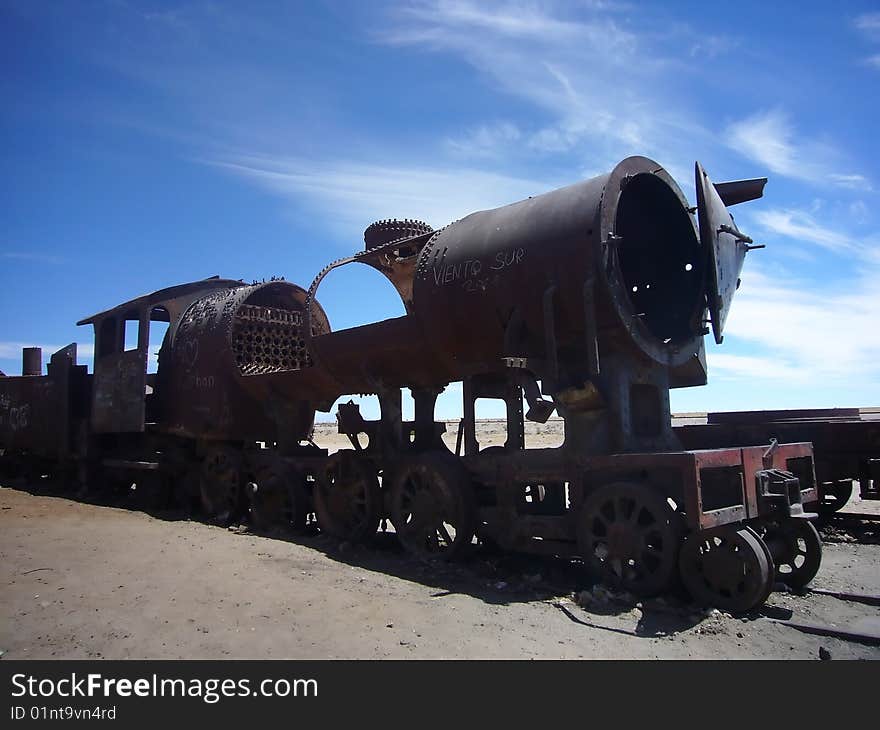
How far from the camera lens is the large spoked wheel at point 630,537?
5.30 m

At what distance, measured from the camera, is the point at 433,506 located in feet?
23.7

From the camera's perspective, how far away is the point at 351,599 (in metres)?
5.79

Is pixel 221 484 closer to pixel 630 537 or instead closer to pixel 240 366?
pixel 240 366

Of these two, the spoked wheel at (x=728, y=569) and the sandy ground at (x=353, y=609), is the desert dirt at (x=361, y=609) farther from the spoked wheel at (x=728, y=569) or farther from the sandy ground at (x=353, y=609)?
the spoked wheel at (x=728, y=569)

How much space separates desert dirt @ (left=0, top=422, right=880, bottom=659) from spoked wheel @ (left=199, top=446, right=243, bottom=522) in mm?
2056

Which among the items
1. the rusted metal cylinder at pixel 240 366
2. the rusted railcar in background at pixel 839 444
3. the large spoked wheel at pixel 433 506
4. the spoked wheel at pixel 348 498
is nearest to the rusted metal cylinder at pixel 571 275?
the large spoked wheel at pixel 433 506

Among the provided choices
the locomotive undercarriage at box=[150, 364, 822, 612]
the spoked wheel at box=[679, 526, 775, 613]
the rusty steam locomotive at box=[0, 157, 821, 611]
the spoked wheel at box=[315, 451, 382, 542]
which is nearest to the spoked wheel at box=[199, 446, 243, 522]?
the rusty steam locomotive at box=[0, 157, 821, 611]

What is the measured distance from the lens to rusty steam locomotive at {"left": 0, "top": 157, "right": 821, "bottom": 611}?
554 centimetres

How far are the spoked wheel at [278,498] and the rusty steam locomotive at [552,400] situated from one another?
0.10 feet

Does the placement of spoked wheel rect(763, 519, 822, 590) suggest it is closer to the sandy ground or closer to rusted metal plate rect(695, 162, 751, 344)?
the sandy ground

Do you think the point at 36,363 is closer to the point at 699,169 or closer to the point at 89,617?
the point at 89,617

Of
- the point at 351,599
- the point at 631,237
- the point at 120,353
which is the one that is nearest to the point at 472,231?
the point at 631,237

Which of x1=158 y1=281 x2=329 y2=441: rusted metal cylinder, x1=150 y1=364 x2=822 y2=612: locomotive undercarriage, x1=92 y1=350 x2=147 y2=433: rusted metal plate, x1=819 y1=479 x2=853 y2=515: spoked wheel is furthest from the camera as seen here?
x1=92 y1=350 x2=147 y2=433: rusted metal plate

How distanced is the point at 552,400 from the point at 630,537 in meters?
1.33
